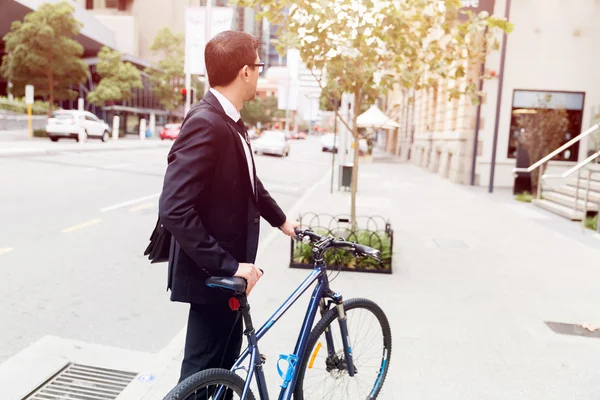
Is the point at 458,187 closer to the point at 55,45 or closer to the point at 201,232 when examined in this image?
Answer: the point at 201,232

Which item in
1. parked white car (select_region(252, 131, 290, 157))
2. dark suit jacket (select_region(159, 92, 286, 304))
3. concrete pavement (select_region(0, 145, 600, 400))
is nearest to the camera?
dark suit jacket (select_region(159, 92, 286, 304))

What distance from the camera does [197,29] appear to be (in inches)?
862

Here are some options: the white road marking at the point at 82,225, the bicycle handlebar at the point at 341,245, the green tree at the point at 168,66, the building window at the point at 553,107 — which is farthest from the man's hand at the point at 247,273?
the green tree at the point at 168,66

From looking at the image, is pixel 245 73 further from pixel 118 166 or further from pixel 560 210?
pixel 118 166


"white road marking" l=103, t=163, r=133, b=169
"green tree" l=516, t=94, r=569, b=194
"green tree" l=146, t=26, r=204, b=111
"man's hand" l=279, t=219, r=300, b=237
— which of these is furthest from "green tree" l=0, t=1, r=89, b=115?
"man's hand" l=279, t=219, r=300, b=237

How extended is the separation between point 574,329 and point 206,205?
4.06 m

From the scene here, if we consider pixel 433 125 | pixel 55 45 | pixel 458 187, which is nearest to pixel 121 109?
pixel 55 45

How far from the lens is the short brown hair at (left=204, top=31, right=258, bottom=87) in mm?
2312

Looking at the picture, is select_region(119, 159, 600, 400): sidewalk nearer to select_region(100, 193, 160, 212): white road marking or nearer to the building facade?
select_region(100, 193, 160, 212): white road marking

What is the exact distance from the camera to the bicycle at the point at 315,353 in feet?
7.29

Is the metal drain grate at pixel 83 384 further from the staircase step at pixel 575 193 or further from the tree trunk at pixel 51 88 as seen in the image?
the tree trunk at pixel 51 88

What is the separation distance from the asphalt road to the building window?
973cm

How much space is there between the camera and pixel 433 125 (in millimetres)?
27750

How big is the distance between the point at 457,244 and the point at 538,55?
40.8ft
